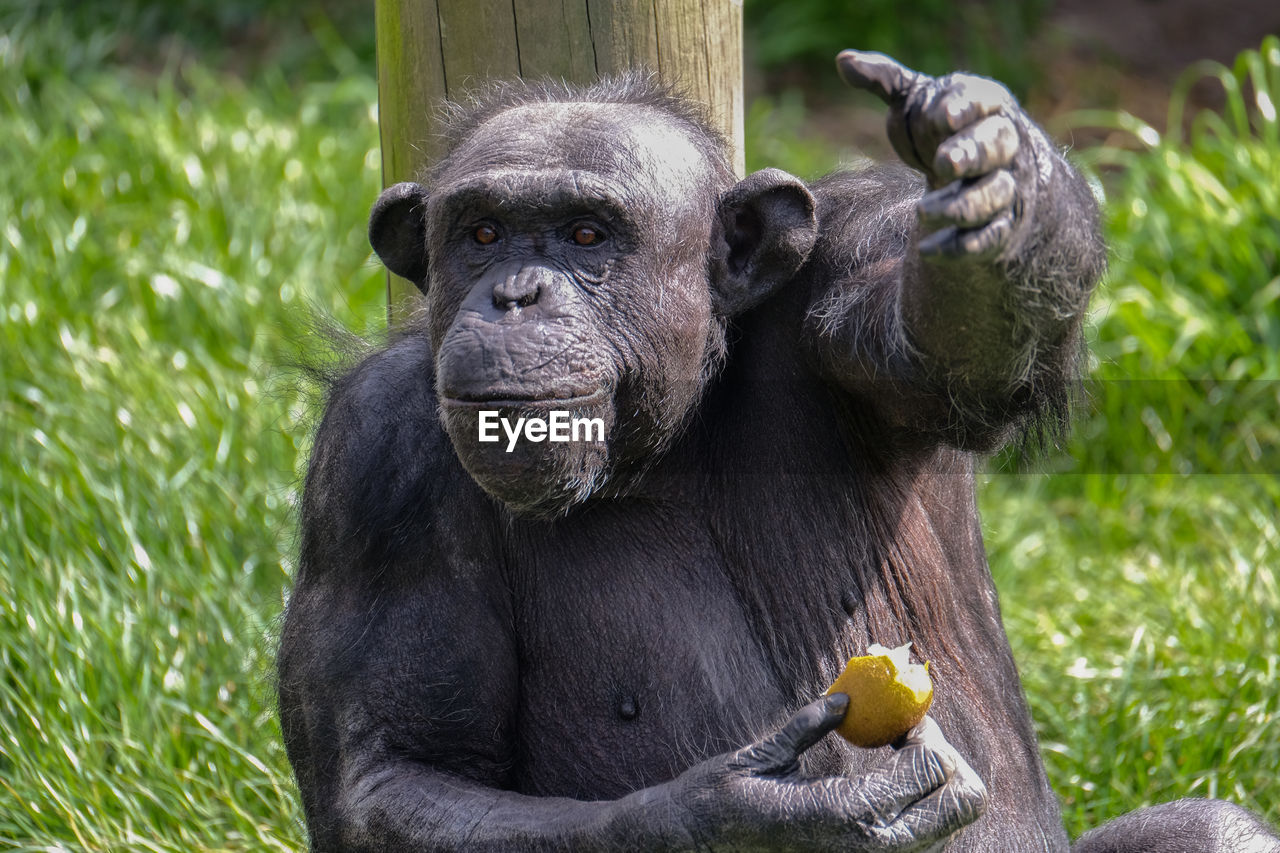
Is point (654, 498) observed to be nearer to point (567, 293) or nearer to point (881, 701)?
point (567, 293)

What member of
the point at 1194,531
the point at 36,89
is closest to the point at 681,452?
the point at 1194,531

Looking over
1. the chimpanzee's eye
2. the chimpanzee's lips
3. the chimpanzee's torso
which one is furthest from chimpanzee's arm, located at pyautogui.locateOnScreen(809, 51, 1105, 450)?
the chimpanzee's lips

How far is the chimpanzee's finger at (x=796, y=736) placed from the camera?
2.88 metres

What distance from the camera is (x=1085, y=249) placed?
121 inches

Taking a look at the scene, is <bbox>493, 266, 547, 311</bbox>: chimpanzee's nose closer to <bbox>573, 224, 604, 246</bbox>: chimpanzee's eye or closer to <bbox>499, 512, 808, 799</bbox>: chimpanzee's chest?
<bbox>573, 224, 604, 246</bbox>: chimpanzee's eye

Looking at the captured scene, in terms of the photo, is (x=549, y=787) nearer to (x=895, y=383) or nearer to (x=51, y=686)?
(x=895, y=383)

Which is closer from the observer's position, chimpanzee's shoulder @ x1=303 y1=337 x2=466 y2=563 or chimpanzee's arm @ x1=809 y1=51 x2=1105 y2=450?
chimpanzee's arm @ x1=809 y1=51 x2=1105 y2=450

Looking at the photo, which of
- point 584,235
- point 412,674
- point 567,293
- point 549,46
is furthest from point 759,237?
point 412,674

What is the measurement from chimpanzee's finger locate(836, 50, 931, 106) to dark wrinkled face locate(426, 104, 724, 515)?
698 millimetres

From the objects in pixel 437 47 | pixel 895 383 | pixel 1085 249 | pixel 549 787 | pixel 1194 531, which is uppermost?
pixel 437 47

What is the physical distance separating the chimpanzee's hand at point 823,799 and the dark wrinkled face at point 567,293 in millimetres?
700

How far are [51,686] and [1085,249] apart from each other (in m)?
3.54

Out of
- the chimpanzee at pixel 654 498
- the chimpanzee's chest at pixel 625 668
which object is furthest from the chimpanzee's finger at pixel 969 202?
the chimpanzee's chest at pixel 625 668

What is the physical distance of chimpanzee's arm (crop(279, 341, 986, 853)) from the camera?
3053mm
